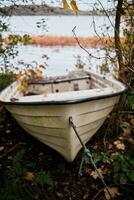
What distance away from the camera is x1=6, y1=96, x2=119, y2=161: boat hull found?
4410mm

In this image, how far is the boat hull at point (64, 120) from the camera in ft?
14.5

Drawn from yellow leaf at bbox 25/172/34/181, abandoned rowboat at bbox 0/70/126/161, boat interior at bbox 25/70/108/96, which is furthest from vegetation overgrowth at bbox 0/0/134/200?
boat interior at bbox 25/70/108/96

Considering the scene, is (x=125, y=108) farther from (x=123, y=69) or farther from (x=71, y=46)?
(x=71, y=46)

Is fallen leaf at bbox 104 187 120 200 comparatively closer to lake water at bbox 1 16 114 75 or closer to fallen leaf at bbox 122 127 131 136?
fallen leaf at bbox 122 127 131 136

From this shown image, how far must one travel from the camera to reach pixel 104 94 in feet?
15.4

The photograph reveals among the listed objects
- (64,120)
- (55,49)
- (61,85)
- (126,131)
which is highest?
(64,120)

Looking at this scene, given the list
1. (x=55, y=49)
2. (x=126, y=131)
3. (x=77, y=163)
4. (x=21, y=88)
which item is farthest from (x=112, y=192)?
(x=55, y=49)

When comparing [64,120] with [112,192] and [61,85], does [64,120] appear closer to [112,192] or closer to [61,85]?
[112,192]

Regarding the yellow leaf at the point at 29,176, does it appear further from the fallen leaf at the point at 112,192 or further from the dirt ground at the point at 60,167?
the fallen leaf at the point at 112,192

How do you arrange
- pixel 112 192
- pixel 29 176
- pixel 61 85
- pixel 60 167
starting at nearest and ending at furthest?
pixel 112 192
pixel 29 176
pixel 60 167
pixel 61 85

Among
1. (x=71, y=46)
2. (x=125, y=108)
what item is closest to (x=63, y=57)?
(x=71, y=46)

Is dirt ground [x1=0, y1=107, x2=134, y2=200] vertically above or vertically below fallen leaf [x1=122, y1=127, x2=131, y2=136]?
below

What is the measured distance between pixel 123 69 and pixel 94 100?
1.26m

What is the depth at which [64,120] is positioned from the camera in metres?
4.41
